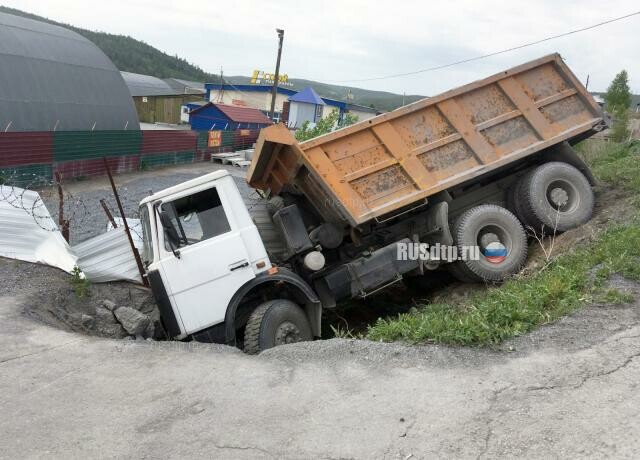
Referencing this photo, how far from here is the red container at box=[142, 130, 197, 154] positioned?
19.8 meters

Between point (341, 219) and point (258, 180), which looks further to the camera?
point (258, 180)

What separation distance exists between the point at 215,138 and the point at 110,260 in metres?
18.2

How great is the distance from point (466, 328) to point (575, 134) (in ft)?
12.9

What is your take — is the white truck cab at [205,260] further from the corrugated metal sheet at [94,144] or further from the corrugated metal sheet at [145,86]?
the corrugated metal sheet at [145,86]

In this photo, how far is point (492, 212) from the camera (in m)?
6.83

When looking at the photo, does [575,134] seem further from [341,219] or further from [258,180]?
[258,180]

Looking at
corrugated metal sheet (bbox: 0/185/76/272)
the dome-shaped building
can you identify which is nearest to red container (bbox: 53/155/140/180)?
the dome-shaped building

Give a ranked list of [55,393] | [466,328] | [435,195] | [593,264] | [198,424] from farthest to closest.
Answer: [435,195], [593,264], [466,328], [55,393], [198,424]

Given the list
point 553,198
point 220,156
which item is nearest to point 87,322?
point 553,198

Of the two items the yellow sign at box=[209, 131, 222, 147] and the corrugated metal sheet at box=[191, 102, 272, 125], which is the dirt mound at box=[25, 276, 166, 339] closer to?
the yellow sign at box=[209, 131, 222, 147]

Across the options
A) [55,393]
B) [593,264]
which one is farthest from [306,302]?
[593,264]

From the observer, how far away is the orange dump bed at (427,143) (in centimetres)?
614

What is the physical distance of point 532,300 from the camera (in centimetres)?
514

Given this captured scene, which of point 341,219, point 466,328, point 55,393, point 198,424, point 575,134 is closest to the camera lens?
point 198,424
